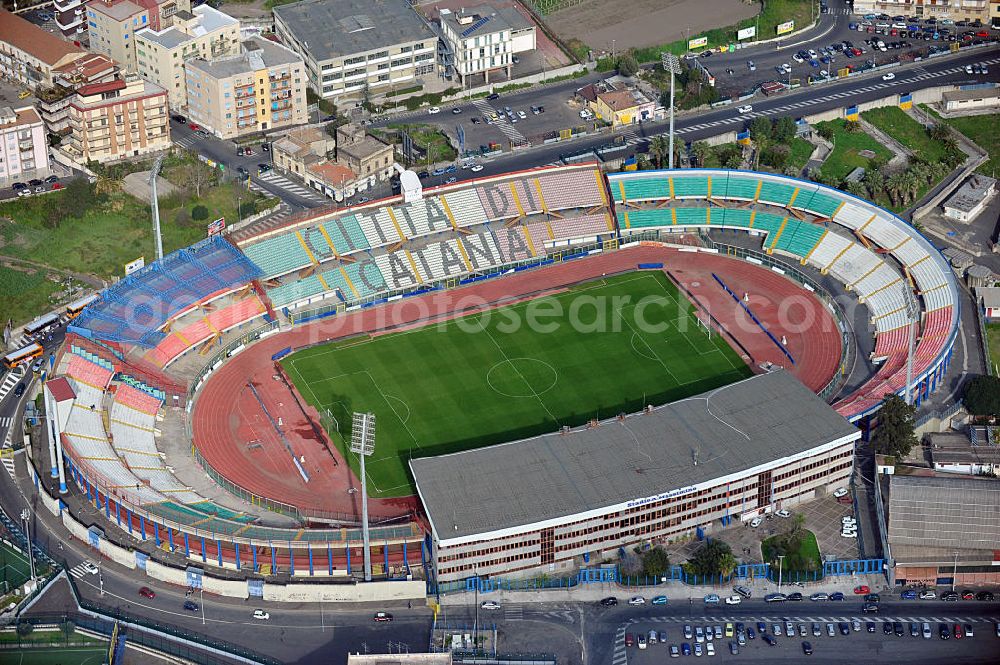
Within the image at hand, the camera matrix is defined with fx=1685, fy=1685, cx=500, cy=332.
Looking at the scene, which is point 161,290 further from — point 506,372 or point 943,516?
point 943,516

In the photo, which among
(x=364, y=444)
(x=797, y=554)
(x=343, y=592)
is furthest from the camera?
(x=797, y=554)

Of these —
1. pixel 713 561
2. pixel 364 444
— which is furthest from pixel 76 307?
pixel 713 561

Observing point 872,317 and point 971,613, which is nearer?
point 971,613

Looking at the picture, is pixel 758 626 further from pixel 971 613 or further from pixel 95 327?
pixel 95 327

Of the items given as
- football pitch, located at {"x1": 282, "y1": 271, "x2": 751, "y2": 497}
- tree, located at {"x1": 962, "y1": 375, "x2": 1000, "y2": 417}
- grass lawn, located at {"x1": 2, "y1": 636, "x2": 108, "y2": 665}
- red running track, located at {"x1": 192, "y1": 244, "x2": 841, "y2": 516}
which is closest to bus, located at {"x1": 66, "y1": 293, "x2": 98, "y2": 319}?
red running track, located at {"x1": 192, "y1": 244, "x2": 841, "y2": 516}

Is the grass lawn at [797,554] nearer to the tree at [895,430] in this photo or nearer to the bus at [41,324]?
the tree at [895,430]

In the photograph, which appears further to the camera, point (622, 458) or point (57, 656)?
point (622, 458)

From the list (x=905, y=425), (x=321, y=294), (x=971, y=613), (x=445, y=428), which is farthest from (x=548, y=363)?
(x=971, y=613)

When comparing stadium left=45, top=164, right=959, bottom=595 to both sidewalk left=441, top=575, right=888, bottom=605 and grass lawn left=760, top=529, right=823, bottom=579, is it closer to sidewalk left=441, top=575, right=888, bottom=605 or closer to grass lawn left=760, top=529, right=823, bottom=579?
sidewalk left=441, top=575, right=888, bottom=605
